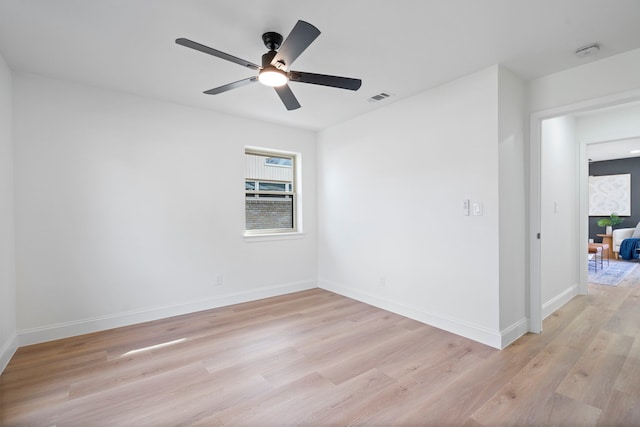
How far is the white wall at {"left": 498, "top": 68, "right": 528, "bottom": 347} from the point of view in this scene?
279 centimetres

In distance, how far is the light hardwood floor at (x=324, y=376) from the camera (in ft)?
6.19

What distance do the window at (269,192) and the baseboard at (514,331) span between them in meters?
3.15

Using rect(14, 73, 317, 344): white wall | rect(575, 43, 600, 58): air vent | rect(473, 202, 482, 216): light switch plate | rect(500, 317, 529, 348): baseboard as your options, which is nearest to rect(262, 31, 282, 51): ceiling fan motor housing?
rect(14, 73, 317, 344): white wall

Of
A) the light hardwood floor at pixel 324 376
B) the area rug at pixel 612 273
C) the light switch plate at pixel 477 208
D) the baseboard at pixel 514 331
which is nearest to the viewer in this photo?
the light hardwood floor at pixel 324 376

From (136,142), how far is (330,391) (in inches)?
128

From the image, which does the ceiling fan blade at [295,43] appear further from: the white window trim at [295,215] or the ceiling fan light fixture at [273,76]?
the white window trim at [295,215]

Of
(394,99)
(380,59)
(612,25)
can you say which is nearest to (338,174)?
(394,99)

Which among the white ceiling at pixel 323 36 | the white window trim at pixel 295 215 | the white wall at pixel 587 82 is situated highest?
the white ceiling at pixel 323 36

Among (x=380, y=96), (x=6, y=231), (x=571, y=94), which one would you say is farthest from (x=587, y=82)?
(x=6, y=231)

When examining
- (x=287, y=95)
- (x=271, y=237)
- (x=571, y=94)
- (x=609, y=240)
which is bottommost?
(x=609, y=240)

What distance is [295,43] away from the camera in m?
1.85

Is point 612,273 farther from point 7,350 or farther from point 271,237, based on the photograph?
point 7,350

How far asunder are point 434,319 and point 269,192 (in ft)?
9.31

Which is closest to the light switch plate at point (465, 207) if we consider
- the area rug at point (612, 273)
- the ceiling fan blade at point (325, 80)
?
the ceiling fan blade at point (325, 80)
